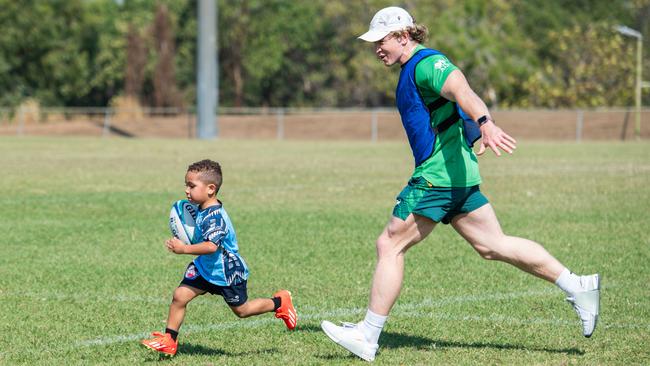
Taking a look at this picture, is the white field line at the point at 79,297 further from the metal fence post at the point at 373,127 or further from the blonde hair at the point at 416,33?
the metal fence post at the point at 373,127

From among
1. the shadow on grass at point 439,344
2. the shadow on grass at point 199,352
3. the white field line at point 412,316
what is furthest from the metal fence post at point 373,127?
the shadow on grass at point 199,352

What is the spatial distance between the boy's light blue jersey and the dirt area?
4183cm

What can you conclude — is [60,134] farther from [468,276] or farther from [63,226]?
[468,276]

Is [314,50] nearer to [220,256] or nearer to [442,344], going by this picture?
[442,344]

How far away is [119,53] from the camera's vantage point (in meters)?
69.8

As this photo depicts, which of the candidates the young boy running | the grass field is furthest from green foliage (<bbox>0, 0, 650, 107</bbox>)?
the young boy running

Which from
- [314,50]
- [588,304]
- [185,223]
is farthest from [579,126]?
[185,223]

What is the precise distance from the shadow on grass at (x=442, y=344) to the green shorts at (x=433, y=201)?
0.87 m

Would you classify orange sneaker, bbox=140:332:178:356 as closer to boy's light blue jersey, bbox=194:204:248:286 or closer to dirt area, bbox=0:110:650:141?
boy's light blue jersey, bbox=194:204:248:286

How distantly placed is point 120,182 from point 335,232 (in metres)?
7.82

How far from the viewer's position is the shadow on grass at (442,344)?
6.50m

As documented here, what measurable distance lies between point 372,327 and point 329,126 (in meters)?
45.9

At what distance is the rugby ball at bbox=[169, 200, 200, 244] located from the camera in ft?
20.4

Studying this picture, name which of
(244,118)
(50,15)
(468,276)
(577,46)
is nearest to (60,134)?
(244,118)
